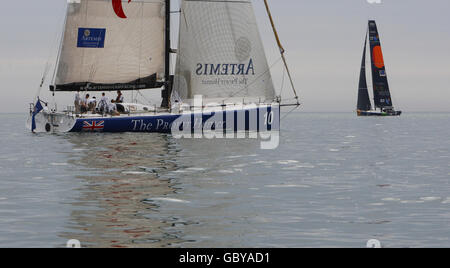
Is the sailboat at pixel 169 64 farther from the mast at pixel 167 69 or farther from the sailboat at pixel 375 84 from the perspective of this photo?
the sailboat at pixel 375 84

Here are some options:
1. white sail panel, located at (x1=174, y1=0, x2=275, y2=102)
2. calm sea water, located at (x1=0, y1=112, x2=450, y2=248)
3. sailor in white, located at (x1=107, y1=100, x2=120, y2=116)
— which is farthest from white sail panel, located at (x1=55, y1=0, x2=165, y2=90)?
calm sea water, located at (x1=0, y1=112, x2=450, y2=248)

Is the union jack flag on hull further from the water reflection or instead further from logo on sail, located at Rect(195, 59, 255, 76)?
the water reflection

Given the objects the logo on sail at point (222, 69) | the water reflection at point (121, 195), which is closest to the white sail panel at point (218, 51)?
the logo on sail at point (222, 69)

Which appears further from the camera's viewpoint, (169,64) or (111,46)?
(169,64)

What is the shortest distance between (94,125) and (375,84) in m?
71.6

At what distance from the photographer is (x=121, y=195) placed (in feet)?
45.6

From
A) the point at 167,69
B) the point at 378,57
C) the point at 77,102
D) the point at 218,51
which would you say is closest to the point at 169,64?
the point at 167,69

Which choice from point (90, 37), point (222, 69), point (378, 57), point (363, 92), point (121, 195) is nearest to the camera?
point (121, 195)

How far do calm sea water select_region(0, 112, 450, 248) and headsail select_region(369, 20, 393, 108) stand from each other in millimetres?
74953

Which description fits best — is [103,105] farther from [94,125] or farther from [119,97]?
[119,97]

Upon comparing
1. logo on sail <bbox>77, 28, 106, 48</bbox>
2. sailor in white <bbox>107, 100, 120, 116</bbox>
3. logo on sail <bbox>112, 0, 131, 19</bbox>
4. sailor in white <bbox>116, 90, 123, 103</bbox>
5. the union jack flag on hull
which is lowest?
the union jack flag on hull

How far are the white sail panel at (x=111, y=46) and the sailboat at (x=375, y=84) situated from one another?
63.2 m

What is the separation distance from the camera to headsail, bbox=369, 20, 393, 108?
96125 mm
